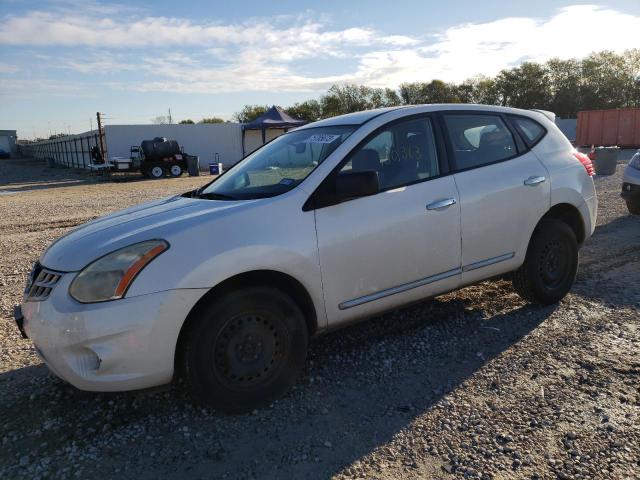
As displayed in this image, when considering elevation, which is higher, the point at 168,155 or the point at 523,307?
the point at 168,155

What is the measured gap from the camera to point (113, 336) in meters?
2.58

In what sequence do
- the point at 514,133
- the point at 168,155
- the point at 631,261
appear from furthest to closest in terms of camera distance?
1. the point at 168,155
2. the point at 631,261
3. the point at 514,133

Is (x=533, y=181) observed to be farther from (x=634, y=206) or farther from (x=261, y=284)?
(x=634, y=206)

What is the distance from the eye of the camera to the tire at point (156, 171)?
25188mm

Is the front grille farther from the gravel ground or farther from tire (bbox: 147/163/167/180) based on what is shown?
tire (bbox: 147/163/167/180)

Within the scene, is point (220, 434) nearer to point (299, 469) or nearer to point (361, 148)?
point (299, 469)

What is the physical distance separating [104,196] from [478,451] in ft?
53.1

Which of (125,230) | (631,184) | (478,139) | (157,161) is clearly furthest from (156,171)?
(125,230)

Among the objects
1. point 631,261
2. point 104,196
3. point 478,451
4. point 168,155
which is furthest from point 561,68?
point 478,451

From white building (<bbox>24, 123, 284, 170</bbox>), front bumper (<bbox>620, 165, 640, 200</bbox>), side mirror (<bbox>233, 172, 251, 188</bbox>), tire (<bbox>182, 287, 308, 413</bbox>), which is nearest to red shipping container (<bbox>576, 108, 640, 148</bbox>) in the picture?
Result: white building (<bbox>24, 123, 284, 170</bbox>)

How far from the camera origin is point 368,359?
11.9ft

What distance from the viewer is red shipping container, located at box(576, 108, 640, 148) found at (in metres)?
30.6

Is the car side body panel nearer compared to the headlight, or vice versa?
the headlight

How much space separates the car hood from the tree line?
51683 mm
